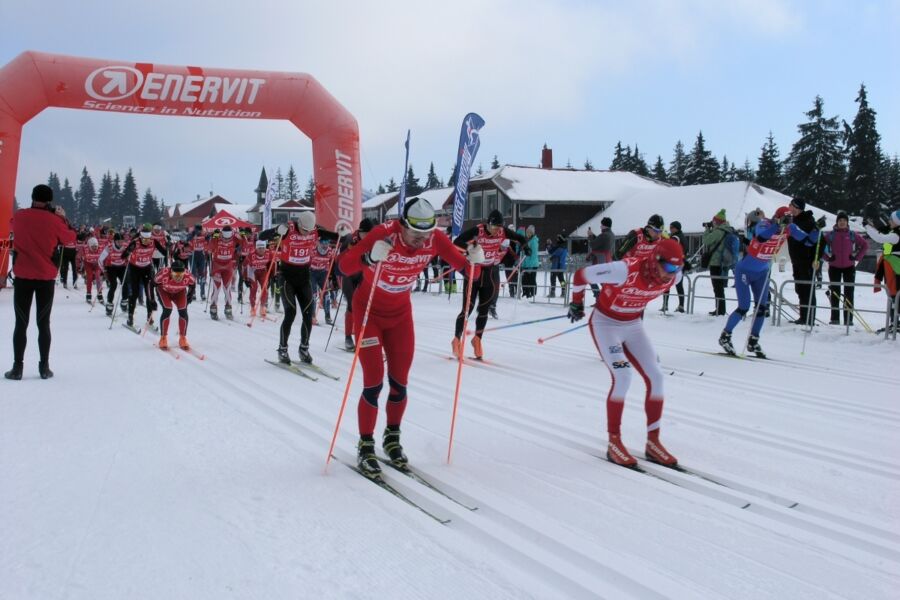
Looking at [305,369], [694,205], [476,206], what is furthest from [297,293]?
[476,206]

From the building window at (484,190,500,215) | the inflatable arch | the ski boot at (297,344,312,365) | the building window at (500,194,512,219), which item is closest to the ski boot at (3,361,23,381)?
the ski boot at (297,344,312,365)

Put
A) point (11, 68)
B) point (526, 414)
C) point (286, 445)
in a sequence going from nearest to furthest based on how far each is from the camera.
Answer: point (286, 445) < point (526, 414) < point (11, 68)

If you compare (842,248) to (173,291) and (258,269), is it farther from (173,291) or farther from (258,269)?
(258,269)

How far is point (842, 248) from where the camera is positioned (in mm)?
11445

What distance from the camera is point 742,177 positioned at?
79750mm

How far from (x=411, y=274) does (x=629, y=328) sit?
1.74 metres

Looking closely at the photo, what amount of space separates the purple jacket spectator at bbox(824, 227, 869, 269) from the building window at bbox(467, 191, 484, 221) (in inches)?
1203

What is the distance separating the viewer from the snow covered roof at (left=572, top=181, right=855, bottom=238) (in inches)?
1268

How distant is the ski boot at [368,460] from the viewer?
436 centimetres

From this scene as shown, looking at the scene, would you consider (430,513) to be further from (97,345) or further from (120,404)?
(97,345)

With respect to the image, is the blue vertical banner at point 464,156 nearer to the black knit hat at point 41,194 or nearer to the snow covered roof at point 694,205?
the black knit hat at point 41,194

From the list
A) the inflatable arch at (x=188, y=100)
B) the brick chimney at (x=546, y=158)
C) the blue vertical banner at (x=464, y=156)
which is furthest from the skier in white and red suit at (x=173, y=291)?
the brick chimney at (x=546, y=158)

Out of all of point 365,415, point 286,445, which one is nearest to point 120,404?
point 286,445

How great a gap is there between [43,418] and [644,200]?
3607 centimetres
